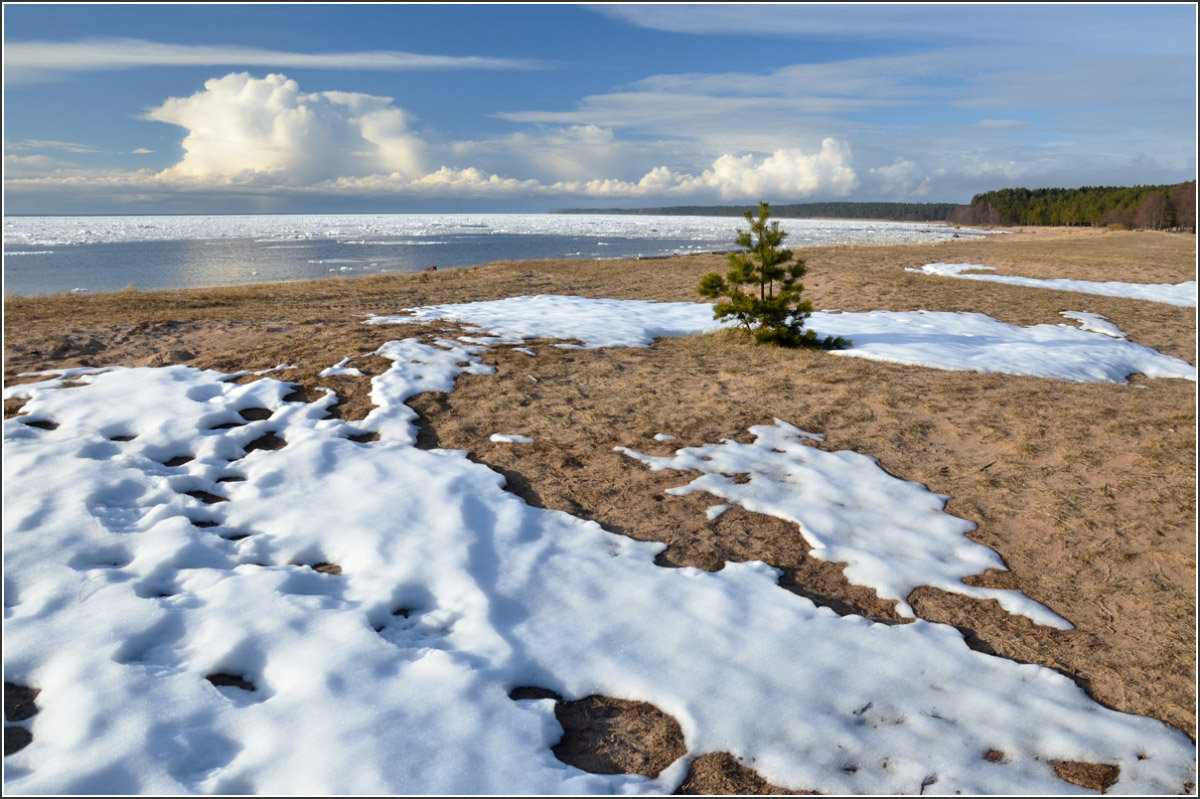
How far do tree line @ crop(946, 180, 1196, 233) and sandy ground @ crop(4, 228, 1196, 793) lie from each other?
95570mm

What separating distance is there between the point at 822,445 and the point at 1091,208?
134 metres

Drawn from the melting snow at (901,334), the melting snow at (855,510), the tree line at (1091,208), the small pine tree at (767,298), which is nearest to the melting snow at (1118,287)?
the melting snow at (901,334)

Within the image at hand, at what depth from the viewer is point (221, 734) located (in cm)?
322

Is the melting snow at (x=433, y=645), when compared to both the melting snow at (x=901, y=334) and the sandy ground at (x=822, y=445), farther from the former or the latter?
the melting snow at (x=901, y=334)

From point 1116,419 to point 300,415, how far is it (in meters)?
9.62

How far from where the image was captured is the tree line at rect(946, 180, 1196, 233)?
92.6 meters

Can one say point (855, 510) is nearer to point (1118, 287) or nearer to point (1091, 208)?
point (1118, 287)

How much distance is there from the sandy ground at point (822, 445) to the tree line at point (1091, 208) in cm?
9557

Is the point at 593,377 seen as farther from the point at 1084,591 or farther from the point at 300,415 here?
the point at 1084,591

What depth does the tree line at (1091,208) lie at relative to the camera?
304 ft

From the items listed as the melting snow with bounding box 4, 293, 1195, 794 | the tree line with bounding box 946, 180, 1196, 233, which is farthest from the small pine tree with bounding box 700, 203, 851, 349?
the tree line with bounding box 946, 180, 1196, 233

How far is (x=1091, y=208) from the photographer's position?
111 m

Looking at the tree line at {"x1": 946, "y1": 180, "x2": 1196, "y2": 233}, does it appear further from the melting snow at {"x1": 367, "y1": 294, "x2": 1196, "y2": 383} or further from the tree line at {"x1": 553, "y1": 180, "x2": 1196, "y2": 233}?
the melting snow at {"x1": 367, "y1": 294, "x2": 1196, "y2": 383}

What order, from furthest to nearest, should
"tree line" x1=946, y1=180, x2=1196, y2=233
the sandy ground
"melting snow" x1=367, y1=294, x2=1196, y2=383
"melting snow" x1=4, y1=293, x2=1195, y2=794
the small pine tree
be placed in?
"tree line" x1=946, y1=180, x2=1196, y2=233, the small pine tree, "melting snow" x1=367, y1=294, x2=1196, y2=383, the sandy ground, "melting snow" x1=4, y1=293, x2=1195, y2=794
